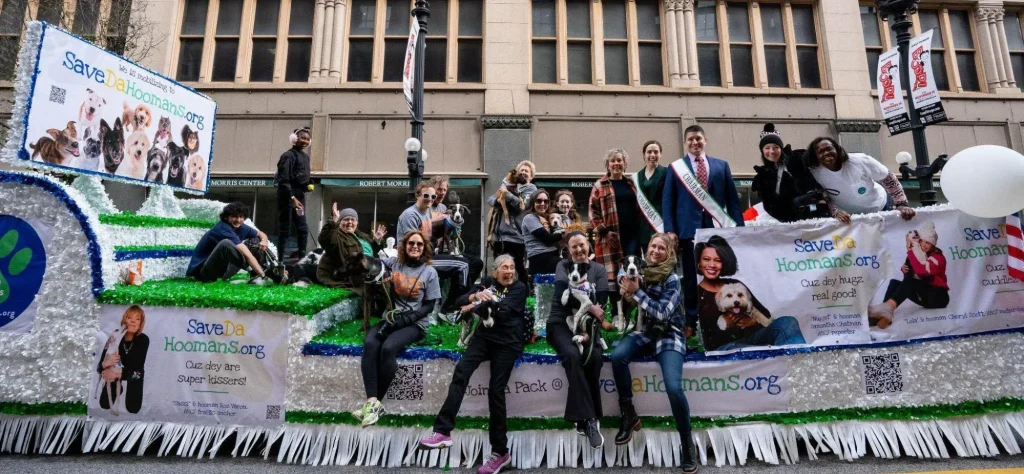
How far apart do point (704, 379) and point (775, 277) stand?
119 cm

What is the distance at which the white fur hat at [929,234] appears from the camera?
15.0 ft

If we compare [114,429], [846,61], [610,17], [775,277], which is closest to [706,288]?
[775,277]

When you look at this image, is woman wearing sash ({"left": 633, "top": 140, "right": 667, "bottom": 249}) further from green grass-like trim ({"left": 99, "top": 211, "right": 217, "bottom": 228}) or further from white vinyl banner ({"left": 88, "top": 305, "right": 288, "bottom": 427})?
green grass-like trim ({"left": 99, "top": 211, "right": 217, "bottom": 228})

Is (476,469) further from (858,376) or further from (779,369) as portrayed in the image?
(858,376)

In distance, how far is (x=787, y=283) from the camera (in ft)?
14.9

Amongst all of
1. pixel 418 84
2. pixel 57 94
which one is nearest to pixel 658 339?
pixel 418 84

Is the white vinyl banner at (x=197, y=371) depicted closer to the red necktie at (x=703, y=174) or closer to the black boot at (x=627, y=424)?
the black boot at (x=627, y=424)

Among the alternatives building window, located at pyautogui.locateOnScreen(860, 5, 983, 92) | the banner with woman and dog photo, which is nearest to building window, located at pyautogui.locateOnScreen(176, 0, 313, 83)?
the banner with woman and dog photo

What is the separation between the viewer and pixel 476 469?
165 inches

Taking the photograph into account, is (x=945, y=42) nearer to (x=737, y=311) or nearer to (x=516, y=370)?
(x=737, y=311)

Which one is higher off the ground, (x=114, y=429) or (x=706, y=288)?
(x=706, y=288)

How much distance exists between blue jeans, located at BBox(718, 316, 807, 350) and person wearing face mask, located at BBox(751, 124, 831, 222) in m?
1.25

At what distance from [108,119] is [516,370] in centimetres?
606

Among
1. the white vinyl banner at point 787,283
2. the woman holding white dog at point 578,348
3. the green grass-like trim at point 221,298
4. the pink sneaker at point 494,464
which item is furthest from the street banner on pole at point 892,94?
the green grass-like trim at point 221,298
